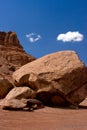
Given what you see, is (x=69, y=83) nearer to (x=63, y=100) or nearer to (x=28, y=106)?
(x=63, y=100)

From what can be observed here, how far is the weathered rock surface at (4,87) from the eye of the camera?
Answer: 703 inches

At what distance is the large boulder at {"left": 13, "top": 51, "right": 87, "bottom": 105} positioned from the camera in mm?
16172

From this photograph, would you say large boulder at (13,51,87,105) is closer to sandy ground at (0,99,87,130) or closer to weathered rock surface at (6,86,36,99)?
weathered rock surface at (6,86,36,99)

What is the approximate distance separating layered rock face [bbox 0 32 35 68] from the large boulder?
30467 millimetres

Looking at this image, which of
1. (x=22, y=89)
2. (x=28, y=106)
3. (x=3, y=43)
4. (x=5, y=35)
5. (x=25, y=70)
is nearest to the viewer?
(x=28, y=106)

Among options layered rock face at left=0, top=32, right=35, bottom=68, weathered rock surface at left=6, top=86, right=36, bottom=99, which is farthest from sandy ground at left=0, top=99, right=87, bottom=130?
layered rock face at left=0, top=32, right=35, bottom=68

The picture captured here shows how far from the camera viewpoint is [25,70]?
683 inches

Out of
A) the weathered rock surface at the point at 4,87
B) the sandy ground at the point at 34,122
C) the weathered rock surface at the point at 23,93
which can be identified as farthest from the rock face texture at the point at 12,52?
the sandy ground at the point at 34,122

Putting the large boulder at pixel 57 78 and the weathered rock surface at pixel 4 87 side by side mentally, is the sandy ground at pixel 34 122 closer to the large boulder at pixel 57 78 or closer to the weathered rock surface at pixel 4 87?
the large boulder at pixel 57 78

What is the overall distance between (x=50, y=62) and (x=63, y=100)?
240cm

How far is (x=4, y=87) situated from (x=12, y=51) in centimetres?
5280

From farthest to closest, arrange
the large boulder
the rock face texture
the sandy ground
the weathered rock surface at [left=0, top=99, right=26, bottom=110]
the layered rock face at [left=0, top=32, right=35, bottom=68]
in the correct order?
the layered rock face at [left=0, top=32, right=35, bottom=68] < the rock face texture < the large boulder < the weathered rock surface at [left=0, top=99, right=26, bottom=110] < the sandy ground

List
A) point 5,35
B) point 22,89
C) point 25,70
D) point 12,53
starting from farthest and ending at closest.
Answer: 1. point 5,35
2. point 12,53
3. point 25,70
4. point 22,89

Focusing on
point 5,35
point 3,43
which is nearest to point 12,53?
point 3,43
